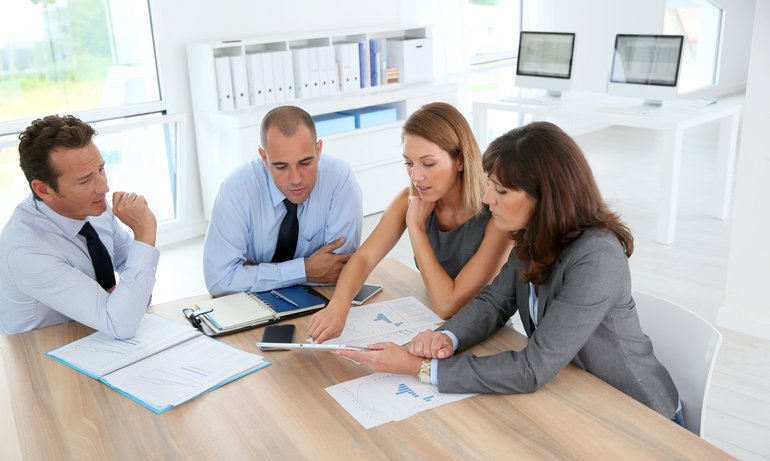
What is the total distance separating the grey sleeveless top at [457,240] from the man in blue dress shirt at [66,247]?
842mm

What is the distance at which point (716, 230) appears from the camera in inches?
188

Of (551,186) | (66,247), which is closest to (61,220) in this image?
(66,247)

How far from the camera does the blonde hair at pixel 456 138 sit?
2143 mm

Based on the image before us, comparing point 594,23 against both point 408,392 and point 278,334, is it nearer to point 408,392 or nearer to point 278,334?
point 278,334

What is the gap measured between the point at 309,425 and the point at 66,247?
102cm

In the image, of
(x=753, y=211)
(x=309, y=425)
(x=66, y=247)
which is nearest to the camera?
(x=309, y=425)

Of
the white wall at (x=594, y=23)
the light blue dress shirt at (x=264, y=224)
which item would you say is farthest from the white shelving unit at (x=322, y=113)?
the light blue dress shirt at (x=264, y=224)

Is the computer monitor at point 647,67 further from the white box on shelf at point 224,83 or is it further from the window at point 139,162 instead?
the window at point 139,162

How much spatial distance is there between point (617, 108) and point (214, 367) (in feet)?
12.5

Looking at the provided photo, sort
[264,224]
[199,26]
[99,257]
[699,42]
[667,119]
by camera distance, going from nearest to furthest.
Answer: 1. [99,257]
2. [264,224]
3. [667,119]
4. [199,26]
5. [699,42]

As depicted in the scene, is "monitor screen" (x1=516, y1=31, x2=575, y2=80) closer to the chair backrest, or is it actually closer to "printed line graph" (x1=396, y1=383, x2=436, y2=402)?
the chair backrest

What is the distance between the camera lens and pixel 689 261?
427 cm

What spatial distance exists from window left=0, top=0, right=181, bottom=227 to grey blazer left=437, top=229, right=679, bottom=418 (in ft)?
11.3

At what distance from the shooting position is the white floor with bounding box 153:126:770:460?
2756mm
